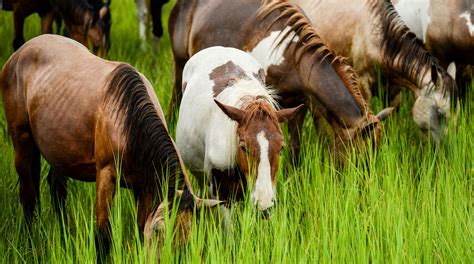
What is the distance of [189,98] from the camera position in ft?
19.0

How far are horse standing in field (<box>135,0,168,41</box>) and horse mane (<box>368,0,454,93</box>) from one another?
4.60 metres

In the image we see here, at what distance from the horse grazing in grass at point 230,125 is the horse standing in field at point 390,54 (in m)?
1.32

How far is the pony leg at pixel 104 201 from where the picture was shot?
16.3ft

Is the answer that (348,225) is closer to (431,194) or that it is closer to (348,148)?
(431,194)

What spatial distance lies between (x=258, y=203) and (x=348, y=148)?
4.81 ft

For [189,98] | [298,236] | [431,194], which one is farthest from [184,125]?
[431,194]

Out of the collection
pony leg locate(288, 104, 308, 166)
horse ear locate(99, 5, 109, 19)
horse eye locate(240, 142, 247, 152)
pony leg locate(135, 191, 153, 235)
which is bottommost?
pony leg locate(288, 104, 308, 166)

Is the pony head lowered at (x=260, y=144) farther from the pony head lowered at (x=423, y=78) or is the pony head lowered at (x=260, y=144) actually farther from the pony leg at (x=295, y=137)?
the pony head lowered at (x=423, y=78)

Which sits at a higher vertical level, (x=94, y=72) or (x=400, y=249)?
(x=94, y=72)

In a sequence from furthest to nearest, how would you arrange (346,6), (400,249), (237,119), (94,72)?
(346,6) → (94,72) → (237,119) → (400,249)

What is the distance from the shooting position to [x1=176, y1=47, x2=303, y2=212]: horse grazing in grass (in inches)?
189

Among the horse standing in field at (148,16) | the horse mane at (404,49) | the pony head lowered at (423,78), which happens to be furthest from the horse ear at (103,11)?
the pony head lowered at (423,78)

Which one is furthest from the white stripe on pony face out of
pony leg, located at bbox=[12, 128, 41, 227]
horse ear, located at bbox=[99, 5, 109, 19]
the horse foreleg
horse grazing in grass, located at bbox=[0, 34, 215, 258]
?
the horse foreleg

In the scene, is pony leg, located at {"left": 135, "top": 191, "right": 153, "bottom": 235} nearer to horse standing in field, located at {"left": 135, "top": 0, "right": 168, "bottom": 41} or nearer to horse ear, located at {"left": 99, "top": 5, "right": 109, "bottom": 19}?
horse ear, located at {"left": 99, "top": 5, "right": 109, "bottom": 19}
